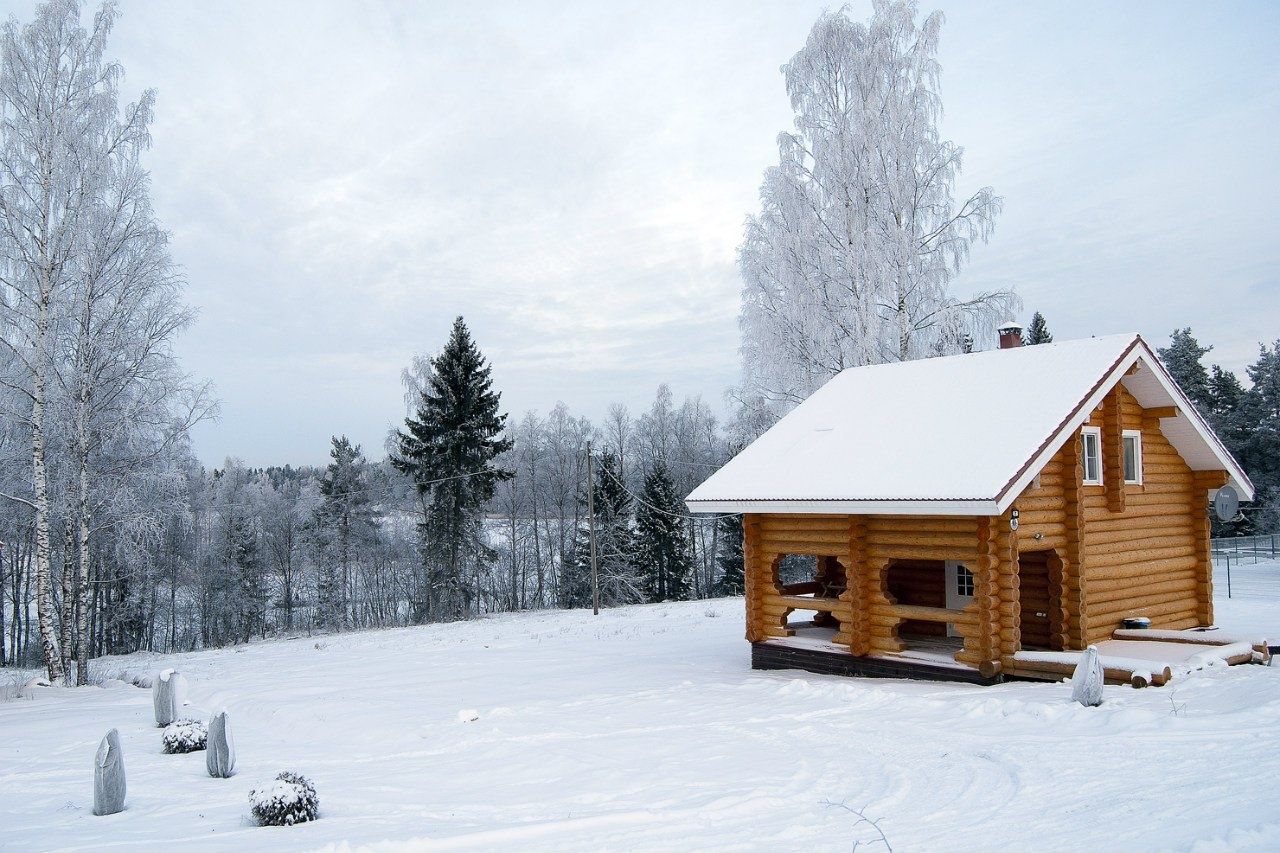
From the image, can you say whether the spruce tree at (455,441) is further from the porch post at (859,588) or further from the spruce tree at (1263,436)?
the spruce tree at (1263,436)

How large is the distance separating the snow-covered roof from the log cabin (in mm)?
34

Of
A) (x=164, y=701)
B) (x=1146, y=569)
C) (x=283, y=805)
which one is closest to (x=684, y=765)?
(x=283, y=805)

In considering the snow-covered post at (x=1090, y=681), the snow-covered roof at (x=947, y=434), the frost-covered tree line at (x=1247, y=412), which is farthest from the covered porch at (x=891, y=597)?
the frost-covered tree line at (x=1247, y=412)

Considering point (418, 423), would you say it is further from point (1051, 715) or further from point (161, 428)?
point (1051, 715)

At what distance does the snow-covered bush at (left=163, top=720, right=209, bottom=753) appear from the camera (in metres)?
→ 10.6

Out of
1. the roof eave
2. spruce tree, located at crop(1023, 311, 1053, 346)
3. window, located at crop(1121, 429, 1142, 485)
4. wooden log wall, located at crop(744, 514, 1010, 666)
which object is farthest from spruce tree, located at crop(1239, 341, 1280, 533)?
the roof eave

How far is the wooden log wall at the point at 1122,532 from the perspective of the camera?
12625 mm

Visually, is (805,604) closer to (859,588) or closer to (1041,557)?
(859,588)

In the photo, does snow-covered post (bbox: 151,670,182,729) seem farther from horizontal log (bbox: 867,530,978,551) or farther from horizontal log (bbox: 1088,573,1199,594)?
horizontal log (bbox: 1088,573,1199,594)

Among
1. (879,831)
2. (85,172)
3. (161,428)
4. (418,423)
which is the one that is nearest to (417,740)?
(879,831)

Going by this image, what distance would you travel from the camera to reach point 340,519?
157ft

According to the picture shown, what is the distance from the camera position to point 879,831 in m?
6.45

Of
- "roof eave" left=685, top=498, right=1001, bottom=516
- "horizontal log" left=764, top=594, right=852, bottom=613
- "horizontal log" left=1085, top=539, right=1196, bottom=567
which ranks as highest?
"roof eave" left=685, top=498, right=1001, bottom=516

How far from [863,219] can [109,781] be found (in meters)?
20.6
